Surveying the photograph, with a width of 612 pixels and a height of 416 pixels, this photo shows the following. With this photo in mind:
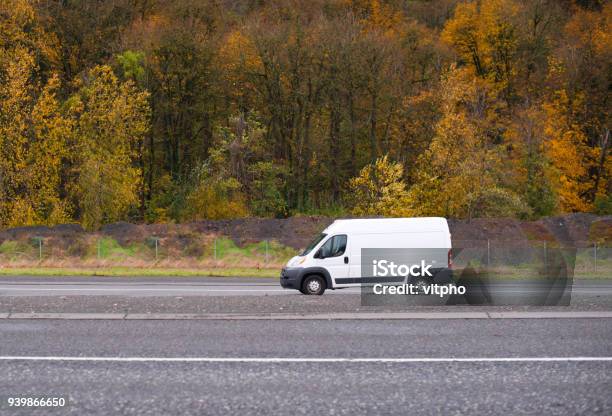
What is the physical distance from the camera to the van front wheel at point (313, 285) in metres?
20.5

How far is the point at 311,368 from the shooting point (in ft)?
26.6

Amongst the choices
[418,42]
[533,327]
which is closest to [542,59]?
[418,42]

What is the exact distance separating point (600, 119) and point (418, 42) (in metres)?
13.9

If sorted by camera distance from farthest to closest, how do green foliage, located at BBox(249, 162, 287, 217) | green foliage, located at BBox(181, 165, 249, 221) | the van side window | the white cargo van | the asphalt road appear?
green foliage, located at BBox(249, 162, 287, 217) → green foliage, located at BBox(181, 165, 249, 221) → the van side window → the white cargo van → the asphalt road

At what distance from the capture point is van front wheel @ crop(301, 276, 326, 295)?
20484mm

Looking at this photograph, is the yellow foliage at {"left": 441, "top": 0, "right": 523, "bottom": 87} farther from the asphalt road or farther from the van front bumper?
the asphalt road

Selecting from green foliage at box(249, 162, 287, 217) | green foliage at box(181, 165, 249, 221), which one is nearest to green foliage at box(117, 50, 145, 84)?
green foliage at box(181, 165, 249, 221)

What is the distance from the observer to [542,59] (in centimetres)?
5341

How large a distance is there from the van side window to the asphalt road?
9.63 m

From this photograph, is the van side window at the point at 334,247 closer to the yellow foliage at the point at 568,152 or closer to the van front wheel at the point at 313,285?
the van front wheel at the point at 313,285

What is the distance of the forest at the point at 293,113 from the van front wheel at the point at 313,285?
20.0 m

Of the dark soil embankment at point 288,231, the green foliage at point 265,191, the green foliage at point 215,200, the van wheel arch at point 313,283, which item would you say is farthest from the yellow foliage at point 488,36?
the van wheel arch at point 313,283

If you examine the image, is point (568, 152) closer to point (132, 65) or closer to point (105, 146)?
point (132, 65)

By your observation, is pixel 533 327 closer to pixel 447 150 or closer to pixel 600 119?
pixel 447 150
